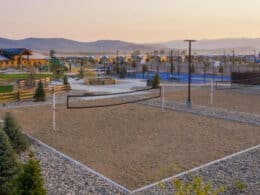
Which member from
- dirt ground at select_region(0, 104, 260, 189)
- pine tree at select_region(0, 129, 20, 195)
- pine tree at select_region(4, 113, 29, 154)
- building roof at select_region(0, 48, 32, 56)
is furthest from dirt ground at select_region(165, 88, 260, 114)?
building roof at select_region(0, 48, 32, 56)

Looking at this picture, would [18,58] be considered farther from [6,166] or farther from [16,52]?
[6,166]

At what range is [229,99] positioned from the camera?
16766mm

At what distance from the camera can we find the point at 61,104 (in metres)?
15.0

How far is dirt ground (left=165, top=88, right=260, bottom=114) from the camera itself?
14.4m

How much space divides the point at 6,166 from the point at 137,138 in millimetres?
4310

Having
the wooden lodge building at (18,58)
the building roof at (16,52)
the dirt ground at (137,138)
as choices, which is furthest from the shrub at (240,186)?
the building roof at (16,52)

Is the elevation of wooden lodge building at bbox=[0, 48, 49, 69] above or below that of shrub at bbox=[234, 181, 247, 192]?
above

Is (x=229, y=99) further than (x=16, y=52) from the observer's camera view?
No

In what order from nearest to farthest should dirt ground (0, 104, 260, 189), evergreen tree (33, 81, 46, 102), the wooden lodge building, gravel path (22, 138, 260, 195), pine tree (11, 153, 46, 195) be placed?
pine tree (11, 153, 46, 195) < gravel path (22, 138, 260, 195) < dirt ground (0, 104, 260, 189) < evergreen tree (33, 81, 46, 102) < the wooden lodge building

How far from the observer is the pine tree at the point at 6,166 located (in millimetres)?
5273

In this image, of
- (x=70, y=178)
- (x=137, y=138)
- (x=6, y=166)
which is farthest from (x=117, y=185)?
(x=137, y=138)

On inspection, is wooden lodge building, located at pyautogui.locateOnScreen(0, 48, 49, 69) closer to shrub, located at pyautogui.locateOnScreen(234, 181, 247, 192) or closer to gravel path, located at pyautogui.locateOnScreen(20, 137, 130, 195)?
gravel path, located at pyautogui.locateOnScreen(20, 137, 130, 195)

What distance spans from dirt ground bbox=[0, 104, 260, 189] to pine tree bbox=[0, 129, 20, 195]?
1750 mm

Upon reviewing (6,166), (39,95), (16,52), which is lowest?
(6,166)
